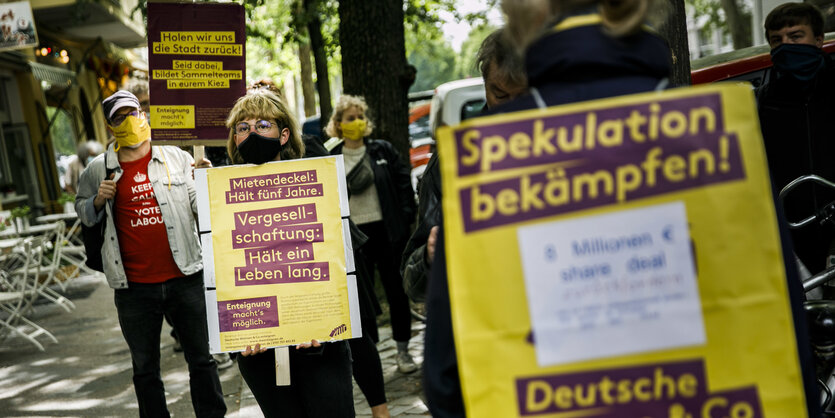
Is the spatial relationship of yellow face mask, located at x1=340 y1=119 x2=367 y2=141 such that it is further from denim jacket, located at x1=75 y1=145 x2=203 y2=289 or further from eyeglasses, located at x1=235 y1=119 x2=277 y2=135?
eyeglasses, located at x1=235 y1=119 x2=277 y2=135

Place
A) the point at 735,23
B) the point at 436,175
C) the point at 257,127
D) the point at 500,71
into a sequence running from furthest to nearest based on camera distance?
the point at 735,23, the point at 257,127, the point at 436,175, the point at 500,71

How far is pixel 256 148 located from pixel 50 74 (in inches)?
538

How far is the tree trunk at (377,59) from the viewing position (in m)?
8.44

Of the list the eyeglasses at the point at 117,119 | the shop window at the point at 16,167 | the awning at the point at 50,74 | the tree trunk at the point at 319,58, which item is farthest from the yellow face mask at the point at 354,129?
the shop window at the point at 16,167

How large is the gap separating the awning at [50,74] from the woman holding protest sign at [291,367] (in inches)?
496

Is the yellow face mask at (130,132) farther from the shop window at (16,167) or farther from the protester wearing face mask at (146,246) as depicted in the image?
the shop window at (16,167)

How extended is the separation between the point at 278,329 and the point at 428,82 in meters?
89.9

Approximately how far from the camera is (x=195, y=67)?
174 inches

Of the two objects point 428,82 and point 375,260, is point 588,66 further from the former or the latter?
point 428,82

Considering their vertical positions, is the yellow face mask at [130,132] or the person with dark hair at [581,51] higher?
the yellow face mask at [130,132]

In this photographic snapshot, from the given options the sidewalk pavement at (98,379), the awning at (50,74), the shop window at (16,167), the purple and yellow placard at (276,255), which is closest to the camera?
the purple and yellow placard at (276,255)

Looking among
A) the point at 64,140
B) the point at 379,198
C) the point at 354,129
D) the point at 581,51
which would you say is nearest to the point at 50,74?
the point at 354,129

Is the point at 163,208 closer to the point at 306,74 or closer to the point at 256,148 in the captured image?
the point at 256,148

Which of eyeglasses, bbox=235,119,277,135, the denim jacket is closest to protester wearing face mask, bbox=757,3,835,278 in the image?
eyeglasses, bbox=235,119,277,135
